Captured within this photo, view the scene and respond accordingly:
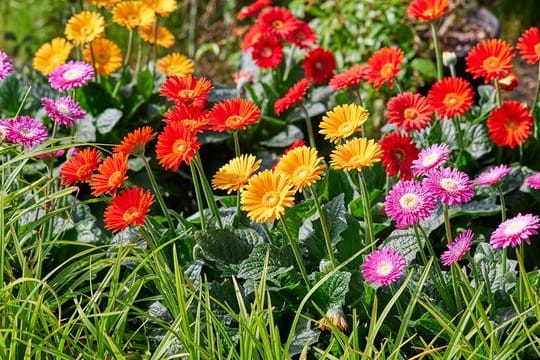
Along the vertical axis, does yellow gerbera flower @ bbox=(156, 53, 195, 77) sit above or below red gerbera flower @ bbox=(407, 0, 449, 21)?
below

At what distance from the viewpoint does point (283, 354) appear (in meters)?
1.68

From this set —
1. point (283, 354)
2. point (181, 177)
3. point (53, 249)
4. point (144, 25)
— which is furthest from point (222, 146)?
point (283, 354)

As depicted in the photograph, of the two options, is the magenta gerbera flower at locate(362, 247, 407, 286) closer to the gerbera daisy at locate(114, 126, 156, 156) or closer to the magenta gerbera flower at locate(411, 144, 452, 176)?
the magenta gerbera flower at locate(411, 144, 452, 176)

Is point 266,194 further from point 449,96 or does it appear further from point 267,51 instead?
point 267,51

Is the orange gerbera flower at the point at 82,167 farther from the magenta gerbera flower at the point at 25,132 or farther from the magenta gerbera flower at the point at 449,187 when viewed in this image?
the magenta gerbera flower at the point at 449,187

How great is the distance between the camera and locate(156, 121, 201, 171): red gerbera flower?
189cm

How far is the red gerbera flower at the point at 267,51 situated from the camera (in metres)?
2.75

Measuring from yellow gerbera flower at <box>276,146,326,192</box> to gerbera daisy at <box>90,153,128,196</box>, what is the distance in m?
0.33

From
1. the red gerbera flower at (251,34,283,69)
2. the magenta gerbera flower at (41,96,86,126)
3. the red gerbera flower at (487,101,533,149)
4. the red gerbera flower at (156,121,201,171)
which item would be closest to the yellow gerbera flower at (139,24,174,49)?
the red gerbera flower at (251,34,283,69)

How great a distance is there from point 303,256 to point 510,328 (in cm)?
49

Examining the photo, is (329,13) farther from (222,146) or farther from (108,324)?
(108,324)

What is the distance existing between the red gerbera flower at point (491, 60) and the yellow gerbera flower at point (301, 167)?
2.11 feet

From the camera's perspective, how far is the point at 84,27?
8.82ft

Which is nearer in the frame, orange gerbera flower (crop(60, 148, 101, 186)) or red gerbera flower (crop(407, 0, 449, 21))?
orange gerbera flower (crop(60, 148, 101, 186))
